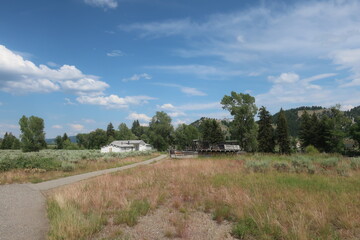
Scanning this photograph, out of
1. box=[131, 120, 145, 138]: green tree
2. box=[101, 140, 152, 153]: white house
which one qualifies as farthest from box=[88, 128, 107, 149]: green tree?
box=[131, 120, 145, 138]: green tree

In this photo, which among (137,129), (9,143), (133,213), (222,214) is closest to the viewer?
(222,214)

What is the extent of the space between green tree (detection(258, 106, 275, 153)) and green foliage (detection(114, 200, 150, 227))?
51287mm

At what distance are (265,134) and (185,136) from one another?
4447cm

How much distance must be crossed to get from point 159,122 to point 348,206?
92.2m

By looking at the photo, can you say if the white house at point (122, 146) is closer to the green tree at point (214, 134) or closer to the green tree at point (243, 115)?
the green tree at point (214, 134)

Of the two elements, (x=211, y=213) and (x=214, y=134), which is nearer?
(x=211, y=213)

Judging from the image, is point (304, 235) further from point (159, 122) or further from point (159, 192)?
point (159, 122)

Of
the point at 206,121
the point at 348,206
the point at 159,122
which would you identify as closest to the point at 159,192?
the point at 348,206

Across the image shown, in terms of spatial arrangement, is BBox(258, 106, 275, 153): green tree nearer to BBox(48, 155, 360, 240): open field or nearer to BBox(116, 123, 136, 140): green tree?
BBox(48, 155, 360, 240): open field

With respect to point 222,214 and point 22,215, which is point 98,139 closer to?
point 22,215

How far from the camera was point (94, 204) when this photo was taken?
833 cm

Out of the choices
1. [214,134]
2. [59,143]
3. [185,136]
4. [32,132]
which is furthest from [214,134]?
[59,143]

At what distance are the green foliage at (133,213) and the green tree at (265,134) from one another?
2019 inches

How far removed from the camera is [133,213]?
7.30 metres
